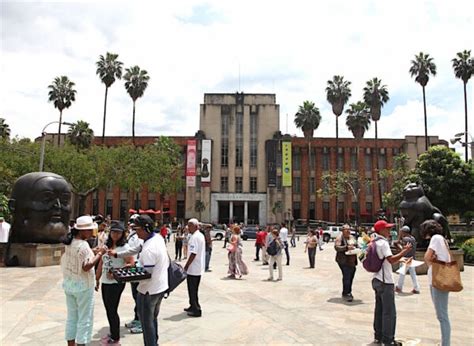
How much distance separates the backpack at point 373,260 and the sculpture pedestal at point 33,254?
11.4 metres

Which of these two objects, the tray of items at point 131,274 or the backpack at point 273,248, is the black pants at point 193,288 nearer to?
the tray of items at point 131,274

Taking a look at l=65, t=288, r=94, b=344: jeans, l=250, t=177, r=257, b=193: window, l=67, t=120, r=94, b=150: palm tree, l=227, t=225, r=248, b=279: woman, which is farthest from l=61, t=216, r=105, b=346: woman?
l=250, t=177, r=257, b=193: window

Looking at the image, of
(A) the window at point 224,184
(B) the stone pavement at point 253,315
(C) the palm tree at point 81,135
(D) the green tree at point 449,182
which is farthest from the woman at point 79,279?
(A) the window at point 224,184

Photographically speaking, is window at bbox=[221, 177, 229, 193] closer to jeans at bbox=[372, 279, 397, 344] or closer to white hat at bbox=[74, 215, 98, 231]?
jeans at bbox=[372, 279, 397, 344]

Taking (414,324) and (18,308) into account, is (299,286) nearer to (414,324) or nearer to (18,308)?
(414,324)

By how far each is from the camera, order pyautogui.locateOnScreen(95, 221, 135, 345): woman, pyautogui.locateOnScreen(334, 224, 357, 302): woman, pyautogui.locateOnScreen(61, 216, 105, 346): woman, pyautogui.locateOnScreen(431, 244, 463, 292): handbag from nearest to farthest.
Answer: pyautogui.locateOnScreen(61, 216, 105, 346): woman → pyautogui.locateOnScreen(431, 244, 463, 292): handbag → pyautogui.locateOnScreen(95, 221, 135, 345): woman → pyautogui.locateOnScreen(334, 224, 357, 302): woman

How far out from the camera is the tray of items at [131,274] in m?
4.55

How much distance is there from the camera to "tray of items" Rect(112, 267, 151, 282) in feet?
14.9

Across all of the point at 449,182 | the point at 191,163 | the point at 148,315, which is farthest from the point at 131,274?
the point at 191,163

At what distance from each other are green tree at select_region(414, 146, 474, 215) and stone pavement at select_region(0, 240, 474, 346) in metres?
12.3

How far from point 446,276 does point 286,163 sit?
50.3 meters

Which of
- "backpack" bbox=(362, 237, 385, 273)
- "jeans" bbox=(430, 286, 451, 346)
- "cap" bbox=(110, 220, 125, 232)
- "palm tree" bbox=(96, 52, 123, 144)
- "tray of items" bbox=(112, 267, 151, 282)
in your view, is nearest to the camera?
"tray of items" bbox=(112, 267, 151, 282)

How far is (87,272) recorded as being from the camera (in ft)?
15.4

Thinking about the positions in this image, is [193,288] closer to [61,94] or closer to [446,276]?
[446,276]
